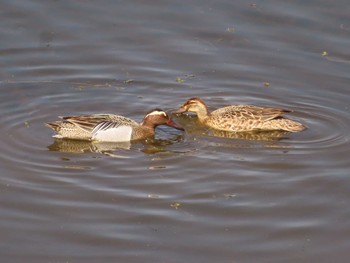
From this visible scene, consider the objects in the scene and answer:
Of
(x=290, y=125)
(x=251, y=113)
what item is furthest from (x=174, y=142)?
(x=290, y=125)

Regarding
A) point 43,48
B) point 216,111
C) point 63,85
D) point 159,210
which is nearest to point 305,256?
point 159,210

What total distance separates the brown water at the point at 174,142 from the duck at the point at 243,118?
0.25 meters

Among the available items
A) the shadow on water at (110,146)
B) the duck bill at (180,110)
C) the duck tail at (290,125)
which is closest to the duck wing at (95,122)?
the shadow on water at (110,146)

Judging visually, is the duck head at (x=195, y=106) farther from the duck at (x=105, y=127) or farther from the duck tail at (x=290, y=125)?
the duck tail at (x=290, y=125)

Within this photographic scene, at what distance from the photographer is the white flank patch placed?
508 inches

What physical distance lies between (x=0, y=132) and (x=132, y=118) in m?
1.90

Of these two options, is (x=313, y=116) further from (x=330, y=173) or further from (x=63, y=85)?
(x=63, y=85)

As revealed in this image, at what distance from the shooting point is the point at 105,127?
1286 cm

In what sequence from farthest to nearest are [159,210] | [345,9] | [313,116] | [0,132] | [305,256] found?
[345,9] < [313,116] < [0,132] < [159,210] < [305,256]

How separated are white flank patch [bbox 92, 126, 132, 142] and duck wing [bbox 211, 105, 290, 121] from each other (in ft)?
4.38

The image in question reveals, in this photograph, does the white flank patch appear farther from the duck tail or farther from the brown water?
the duck tail

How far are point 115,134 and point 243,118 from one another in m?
1.76

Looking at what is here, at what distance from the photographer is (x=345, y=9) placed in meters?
16.9

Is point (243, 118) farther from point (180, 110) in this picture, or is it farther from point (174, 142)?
point (174, 142)
